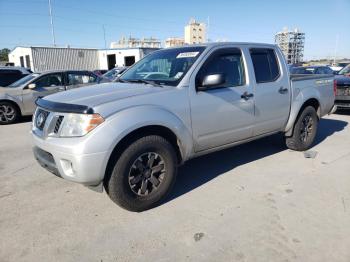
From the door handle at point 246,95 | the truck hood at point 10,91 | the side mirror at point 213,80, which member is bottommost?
the truck hood at point 10,91

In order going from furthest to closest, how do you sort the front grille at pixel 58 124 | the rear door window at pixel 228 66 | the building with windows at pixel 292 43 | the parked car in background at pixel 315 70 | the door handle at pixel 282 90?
the building with windows at pixel 292 43 → the parked car in background at pixel 315 70 → the door handle at pixel 282 90 → the rear door window at pixel 228 66 → the front grille at pixel 58 124

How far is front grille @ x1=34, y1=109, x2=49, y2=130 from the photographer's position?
3271 mm

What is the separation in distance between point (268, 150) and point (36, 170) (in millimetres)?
4041

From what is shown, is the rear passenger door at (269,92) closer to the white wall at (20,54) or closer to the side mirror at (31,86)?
the side mirror at (31,86)

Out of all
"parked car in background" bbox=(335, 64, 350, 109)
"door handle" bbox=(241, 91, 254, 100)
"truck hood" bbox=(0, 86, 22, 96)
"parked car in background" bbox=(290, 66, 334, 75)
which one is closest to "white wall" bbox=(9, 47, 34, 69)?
"truck hood" bbox=(0, 86, 22, 96)

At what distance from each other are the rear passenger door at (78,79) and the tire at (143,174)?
24.1 ft

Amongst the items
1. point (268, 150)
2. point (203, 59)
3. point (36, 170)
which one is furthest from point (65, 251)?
point (268, 150)

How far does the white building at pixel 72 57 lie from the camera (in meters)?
31.9

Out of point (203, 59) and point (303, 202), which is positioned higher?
point (203, 59)

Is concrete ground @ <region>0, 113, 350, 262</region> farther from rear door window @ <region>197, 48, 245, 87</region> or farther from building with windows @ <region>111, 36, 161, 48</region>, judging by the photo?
building with windows @ <region>111, 36, 161, 48</region>

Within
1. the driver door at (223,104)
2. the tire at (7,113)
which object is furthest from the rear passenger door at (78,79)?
the driver door at (223,104)

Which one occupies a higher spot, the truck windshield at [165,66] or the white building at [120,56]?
the white building at [120,56]

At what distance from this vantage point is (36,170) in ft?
15.2

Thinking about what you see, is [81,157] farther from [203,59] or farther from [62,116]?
[203,59]
